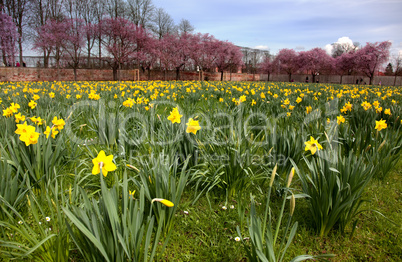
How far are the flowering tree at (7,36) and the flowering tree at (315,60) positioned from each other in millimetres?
43566

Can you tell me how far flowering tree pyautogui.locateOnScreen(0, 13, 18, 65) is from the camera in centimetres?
2342

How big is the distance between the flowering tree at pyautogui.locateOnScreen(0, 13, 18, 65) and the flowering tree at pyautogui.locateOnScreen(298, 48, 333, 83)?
4357 centimetres

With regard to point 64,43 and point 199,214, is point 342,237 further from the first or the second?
point 64,43

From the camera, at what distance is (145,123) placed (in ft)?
8.94

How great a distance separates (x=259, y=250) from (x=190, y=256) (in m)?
0.59

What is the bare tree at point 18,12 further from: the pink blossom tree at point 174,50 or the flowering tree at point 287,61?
the flowering tree at point 287,61

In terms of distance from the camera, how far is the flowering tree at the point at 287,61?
47156 mm

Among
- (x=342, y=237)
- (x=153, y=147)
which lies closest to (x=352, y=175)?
(x=342, y=237)

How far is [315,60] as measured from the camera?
43.8m

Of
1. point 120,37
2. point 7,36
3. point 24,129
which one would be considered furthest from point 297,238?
point 7,36

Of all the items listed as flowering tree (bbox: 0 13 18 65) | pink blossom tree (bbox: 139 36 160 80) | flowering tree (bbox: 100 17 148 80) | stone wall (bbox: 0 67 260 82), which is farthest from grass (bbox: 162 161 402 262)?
flowering tree (bbox: 0 13 18 65)

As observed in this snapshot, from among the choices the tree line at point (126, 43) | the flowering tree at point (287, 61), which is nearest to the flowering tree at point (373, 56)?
the tree line at point (126, 43)

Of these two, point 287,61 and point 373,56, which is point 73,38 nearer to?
point 373,56

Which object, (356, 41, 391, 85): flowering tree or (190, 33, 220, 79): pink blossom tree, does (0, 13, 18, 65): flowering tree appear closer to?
(190, 33, 220, 79): pink blossom tree
